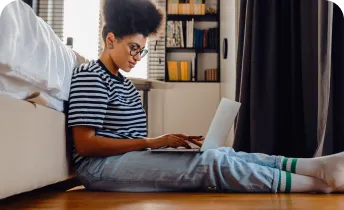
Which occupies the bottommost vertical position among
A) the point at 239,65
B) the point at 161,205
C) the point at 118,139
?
the point at 161,205

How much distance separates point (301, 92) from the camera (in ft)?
7.00

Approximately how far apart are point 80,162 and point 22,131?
421mm

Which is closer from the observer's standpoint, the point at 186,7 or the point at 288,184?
the point at 288,184

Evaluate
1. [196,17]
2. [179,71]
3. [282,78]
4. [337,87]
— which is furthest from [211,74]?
[337,87]

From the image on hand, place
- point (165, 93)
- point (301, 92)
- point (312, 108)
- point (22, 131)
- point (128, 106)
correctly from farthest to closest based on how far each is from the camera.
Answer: point (165, 93)
point (301, 92)
point (312, 108)
point (128, 106)
point (22, 131)

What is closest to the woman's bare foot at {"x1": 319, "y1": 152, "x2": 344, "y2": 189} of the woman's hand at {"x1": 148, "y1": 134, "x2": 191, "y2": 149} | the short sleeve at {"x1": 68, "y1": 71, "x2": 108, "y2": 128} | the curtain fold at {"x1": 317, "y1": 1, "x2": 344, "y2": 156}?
the woman's hand at {"x1": 148, "y1": 134, "x2": 191, "y2": 149}

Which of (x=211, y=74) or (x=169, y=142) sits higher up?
(x=211, y=74)

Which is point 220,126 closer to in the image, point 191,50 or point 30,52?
point 30,52

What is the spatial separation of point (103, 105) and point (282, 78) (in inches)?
48.3

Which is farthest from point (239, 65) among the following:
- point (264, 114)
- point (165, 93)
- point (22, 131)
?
point (22, 131)

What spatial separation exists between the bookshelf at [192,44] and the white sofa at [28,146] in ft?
8.71

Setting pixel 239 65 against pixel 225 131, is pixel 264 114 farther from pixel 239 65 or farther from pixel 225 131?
pixel 225 131

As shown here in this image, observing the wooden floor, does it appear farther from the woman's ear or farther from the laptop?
the woman's ear

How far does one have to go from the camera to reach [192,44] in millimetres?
3941
